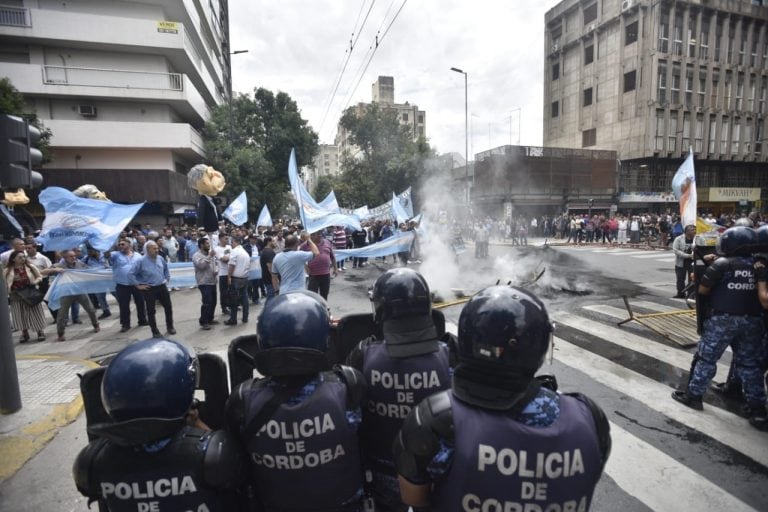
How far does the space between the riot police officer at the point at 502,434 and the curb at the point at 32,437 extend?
14.3 feet

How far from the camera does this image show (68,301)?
8.29m

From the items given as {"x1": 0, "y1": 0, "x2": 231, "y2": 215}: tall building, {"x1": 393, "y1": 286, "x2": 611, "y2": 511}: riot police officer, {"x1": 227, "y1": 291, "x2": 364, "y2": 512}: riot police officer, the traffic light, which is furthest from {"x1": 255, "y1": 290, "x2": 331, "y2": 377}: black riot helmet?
{"x1": 0, "y1": 0, "x2": 231, "y2": 215}: tall building

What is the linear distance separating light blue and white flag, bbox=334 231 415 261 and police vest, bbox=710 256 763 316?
7.53 meters

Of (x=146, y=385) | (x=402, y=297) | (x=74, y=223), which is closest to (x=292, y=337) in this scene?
(x=146, y=385)

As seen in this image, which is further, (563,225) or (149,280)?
(563,225)

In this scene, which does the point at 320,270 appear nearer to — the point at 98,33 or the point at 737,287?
the point at 737,287

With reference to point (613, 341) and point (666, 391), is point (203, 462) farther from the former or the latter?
point (613, 341)

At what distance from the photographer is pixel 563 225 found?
29844 millimetres

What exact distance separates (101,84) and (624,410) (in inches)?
1086

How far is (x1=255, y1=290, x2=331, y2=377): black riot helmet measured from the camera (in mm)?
1808

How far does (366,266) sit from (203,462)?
15222 millimetres

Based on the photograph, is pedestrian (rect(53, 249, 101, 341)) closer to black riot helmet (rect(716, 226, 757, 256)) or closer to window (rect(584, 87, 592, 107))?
black riot helmet (rect(716, 226, 757, 256))

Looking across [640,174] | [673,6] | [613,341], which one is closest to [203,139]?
[613,341]

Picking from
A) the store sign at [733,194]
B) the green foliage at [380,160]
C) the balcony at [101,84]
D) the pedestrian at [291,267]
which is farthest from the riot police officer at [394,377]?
the store sign at [733,194]
